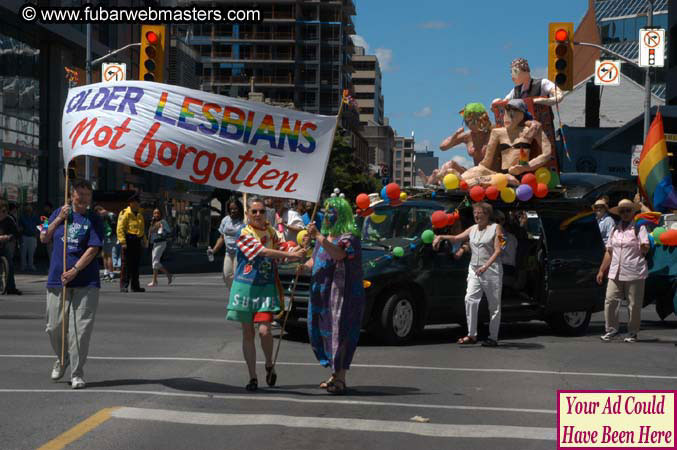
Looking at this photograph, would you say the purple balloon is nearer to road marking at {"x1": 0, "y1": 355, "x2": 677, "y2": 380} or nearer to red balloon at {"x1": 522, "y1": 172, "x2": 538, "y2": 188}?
red balloon at {"x1": 522, "y1": 172, "x2": 538, "y2": 188}

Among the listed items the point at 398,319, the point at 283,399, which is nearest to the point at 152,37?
the point at 398,319

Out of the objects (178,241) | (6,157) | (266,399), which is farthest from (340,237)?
(178,241)

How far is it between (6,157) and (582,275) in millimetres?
27001

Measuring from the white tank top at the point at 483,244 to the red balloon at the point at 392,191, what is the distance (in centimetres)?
114

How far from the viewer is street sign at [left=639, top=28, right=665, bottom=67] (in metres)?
28.5

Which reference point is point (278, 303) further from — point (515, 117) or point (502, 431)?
point (515, 117)

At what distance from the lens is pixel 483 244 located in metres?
13.7

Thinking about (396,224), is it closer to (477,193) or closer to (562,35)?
(477,193)

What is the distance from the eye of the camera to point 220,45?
436 ft

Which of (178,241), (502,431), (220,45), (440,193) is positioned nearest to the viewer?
(502,431)

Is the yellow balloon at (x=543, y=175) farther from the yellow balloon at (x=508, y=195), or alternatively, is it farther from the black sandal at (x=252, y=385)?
the black sandal at (x=252, y=385)

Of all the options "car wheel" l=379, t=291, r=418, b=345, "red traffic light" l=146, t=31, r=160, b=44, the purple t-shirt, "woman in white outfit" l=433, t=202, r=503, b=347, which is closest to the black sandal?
the purple t-shirt

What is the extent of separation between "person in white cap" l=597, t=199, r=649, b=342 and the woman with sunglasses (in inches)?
256

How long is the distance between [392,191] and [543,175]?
7.33 feet
